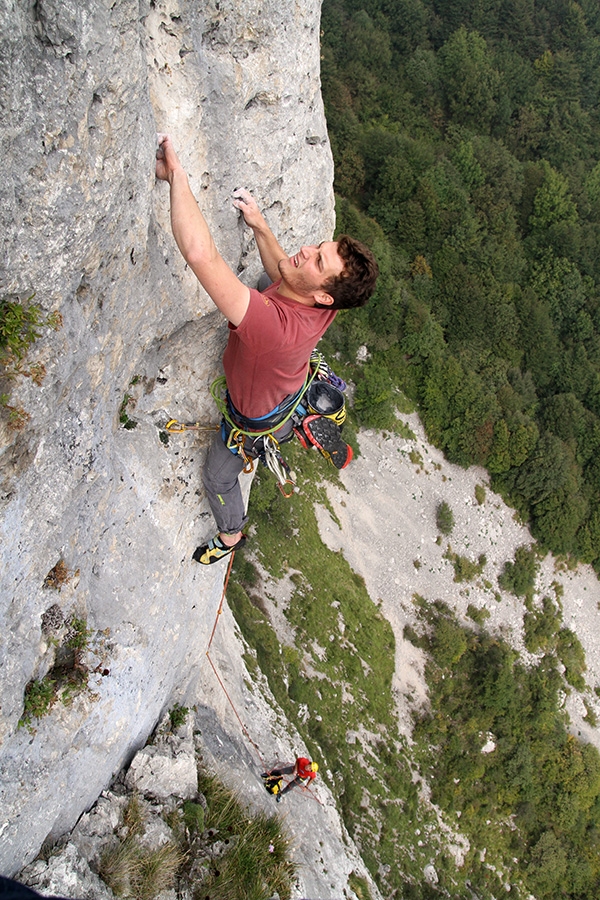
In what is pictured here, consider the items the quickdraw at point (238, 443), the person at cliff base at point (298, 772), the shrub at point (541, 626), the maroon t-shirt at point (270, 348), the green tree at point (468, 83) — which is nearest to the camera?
the maroon t-shirt at point (270, 348)

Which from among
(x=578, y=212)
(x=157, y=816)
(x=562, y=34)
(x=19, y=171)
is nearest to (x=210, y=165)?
(x=19, y=171)

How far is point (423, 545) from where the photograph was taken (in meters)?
24.1

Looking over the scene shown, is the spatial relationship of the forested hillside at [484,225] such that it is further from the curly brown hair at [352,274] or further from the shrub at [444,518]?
the curly brown hair at [352,274]

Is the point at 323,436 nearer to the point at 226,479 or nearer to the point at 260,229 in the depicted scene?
the point at 226,479

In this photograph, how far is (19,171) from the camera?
354 centimetres

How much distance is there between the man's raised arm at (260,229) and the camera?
5.88 meters

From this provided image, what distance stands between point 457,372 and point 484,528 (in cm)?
715

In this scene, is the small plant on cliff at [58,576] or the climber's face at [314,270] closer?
the climber's face at [314,270]

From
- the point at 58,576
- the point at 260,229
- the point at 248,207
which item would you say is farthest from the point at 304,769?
the point at 248,207

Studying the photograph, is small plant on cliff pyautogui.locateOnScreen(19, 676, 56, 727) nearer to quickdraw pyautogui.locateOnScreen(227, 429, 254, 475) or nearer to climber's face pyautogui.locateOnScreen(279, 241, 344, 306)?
quickdraw pyautogui.locateOnScreen(227, 429, 254, 475)

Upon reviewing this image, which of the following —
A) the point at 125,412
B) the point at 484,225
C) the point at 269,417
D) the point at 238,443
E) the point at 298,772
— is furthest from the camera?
the point at 484,225

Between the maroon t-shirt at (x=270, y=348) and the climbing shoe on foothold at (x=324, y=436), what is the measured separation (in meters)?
1.18

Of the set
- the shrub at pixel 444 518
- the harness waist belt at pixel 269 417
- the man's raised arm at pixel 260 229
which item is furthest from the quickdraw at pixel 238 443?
the shrub at pixel 444 518

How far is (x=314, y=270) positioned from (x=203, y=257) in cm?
101
